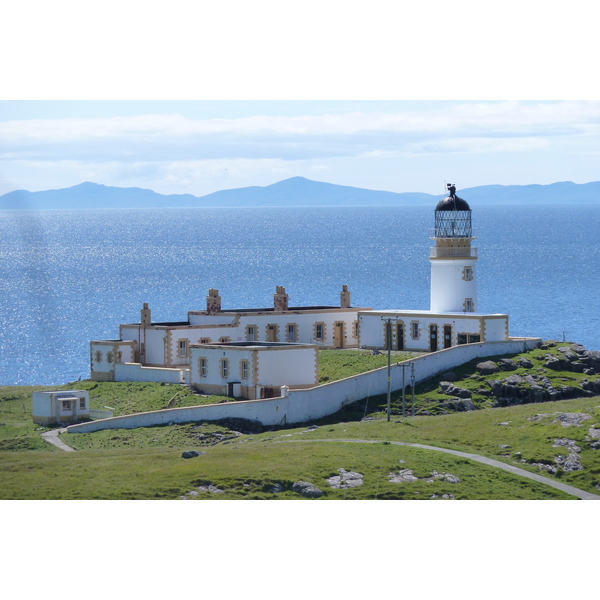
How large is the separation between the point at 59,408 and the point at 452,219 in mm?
25317

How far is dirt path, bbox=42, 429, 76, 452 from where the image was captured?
2075 inches

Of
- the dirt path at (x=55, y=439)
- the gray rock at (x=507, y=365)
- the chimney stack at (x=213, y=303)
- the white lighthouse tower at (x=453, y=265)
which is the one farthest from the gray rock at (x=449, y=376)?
the dirt path at (x=55, y=439)

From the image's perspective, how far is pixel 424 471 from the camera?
4378 centimetres

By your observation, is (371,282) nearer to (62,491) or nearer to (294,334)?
(294,334)

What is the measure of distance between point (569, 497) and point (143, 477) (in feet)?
47.9

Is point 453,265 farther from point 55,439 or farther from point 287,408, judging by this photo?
point 55,439

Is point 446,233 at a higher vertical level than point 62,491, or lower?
higher

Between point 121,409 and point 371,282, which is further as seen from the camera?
point 371,282

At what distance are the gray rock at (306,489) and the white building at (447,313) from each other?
80.8 feet

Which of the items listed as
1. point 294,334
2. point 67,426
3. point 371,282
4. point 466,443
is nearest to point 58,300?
point 371,282

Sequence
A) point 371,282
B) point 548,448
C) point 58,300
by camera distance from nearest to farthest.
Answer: point 548,448 → point 58,300 → point 371,282

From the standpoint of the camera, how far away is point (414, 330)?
67.7 m

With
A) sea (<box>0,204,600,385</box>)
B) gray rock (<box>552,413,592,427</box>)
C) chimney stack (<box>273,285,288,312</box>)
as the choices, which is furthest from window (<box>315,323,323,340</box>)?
sea (<box>0,204,600,385</box>)

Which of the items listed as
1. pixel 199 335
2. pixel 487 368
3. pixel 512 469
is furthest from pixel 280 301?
pixel 512 469
